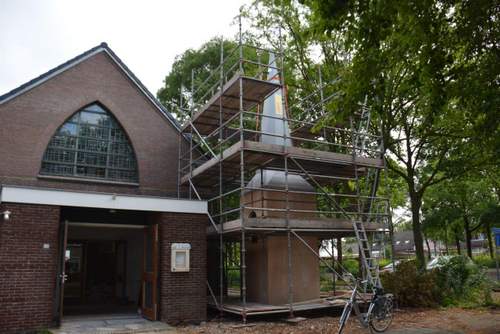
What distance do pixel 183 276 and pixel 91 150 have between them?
233 inches

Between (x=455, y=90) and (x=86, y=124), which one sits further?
(x=86, y=124)

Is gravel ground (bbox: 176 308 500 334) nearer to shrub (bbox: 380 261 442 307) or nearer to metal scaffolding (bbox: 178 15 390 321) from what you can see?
metal scaffolding (bbox: 178 15 390 321)

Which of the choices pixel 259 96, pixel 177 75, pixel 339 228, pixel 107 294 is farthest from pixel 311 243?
pixel 177 75

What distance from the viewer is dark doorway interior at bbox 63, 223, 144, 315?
16531 millimetres

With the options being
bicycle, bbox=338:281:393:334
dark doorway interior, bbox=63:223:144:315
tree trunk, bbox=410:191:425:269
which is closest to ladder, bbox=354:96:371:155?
tree trunk, bbox=410:191:425:269

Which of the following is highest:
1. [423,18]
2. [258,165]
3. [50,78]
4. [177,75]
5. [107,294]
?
[177,75]

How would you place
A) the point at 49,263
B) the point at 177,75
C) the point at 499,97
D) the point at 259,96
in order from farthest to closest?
the point at 177,75 → the point at 259,96 → the point at 49,263 → the point at 499,97

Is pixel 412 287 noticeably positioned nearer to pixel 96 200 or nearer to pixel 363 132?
pixel 363 132

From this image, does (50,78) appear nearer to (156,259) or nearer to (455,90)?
(156,259)

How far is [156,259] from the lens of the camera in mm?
12711

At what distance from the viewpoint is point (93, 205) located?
12000 millimetres

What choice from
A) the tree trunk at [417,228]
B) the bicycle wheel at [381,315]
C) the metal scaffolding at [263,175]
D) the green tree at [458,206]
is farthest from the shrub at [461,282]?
the green tree at [458,206]

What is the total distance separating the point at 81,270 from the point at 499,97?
15188 millimetres

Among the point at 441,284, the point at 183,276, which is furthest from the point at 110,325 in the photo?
the point at 441,284
